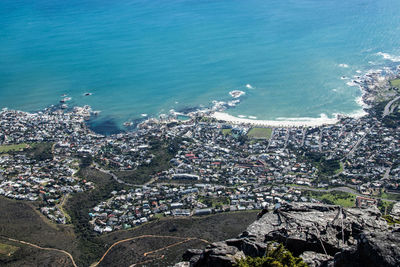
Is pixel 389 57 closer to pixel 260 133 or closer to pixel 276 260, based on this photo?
pixel 260 133

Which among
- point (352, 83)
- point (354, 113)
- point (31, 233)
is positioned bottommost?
point (354, 113)

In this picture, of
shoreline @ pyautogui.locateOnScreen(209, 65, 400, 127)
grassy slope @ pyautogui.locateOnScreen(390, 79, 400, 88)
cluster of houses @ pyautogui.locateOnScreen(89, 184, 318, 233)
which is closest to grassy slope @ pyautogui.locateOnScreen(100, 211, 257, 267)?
cluster of houses @ pyautogui.locateOnScreen(89, 184, 318, 233)

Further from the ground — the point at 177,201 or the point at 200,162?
the point at 177,201

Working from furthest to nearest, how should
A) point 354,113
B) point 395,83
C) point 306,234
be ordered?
1. point 395,83
2. point 354,113
3. point 306,234

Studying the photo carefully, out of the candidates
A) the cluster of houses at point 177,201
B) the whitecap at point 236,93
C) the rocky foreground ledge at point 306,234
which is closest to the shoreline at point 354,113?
the whitecap at point 236,93

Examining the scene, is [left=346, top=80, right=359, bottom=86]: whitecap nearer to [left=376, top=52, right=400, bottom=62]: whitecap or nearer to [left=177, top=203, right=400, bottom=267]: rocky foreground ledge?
[left=376, top=52, right=400, bottom=62]: whitecap

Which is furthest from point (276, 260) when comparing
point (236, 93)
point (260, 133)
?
point (236, 93)

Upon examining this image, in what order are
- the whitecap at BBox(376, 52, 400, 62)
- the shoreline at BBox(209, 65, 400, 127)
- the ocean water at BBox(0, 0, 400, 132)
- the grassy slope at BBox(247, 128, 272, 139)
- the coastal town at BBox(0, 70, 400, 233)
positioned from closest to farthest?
the coastal town at BBox(0, 70, 400, 233)
the grassy slope at BBox(247, 128, 272, 139)
the shoreline at BBox(209, 65, 400, 127)
the ocean water at BBox(0, 0, 400, 132)
the whitecap at BBox(376, 52, 400, 62)
